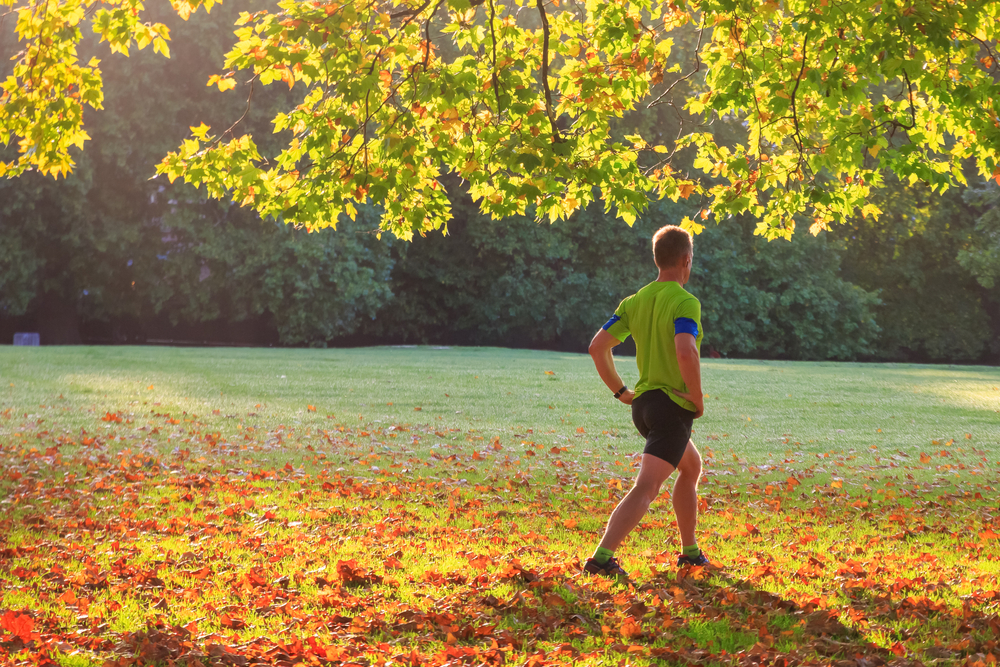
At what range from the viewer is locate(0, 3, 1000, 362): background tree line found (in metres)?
30.5

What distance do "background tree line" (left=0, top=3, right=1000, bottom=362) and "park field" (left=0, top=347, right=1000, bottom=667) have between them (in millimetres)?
15910

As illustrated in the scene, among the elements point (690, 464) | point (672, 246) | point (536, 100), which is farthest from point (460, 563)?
point (536, 100)

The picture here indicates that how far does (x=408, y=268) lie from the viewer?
36.0m

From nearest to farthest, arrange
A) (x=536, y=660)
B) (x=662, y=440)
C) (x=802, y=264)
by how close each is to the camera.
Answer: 1. (x=536, y=660)
2. (x=662, y=440)
3. (x=802, y=264)

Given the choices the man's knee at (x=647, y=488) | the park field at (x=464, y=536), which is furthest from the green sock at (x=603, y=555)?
the man's knee at (x=647, y=488)

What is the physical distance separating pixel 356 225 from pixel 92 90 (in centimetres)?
2392

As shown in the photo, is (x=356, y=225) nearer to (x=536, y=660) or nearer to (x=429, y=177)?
(x=429, y=177)

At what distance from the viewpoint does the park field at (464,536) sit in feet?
13.3

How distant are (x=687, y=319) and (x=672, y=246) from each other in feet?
1.48

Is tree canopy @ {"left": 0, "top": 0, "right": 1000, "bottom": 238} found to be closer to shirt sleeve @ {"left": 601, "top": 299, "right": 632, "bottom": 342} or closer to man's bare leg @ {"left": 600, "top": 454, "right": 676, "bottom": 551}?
shirt sleeve @ {"left": 601, "top": 299, "right": 632, "bottom": 342}

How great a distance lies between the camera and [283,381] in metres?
18.9

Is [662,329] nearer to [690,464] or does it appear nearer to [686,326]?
[686,326]

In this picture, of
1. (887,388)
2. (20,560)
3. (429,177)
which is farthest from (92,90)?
(887,388)

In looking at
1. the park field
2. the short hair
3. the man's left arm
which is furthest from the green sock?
the short hair
